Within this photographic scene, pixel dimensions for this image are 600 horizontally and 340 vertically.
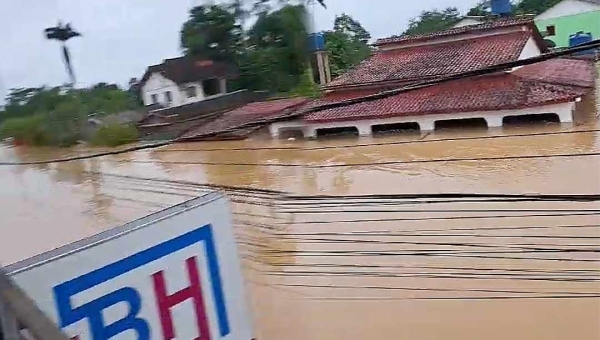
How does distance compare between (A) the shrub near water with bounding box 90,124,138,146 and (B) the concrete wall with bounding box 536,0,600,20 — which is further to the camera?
(B) the concrete wall with bounding box 536,0,600,20

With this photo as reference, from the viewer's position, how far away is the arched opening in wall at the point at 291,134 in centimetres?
861

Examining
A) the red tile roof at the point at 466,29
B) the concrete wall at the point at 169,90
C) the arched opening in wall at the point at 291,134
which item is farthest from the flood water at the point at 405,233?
the concrete wall at the point at 169,90

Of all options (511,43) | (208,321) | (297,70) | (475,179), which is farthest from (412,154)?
(208,321)

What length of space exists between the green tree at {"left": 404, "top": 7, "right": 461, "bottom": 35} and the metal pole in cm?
1023

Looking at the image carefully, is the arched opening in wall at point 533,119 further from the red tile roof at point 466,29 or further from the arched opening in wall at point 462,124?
the red tile roof at point 466,29

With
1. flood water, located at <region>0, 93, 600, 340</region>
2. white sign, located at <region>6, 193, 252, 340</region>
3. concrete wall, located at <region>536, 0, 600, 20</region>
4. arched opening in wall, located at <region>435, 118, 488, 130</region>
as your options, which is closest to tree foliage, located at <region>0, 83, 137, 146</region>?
flood water, located at <region>0, 93, 600, 340</region>

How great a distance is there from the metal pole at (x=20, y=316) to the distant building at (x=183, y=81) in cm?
1057

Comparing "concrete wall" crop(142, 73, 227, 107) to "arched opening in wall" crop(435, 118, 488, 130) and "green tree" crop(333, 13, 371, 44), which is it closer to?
"green tree" crop(333, 13, 371, 44)

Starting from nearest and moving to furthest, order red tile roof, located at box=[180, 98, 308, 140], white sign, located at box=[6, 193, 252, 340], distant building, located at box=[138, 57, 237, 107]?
1. white sign, located at box=[6, 193, 252, 340]
2. red tile roof, located at box=[180, 98, 308, 140]
3. distant building, located at box=[138, 57, 237, 107]

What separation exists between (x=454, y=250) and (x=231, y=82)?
7.74 m

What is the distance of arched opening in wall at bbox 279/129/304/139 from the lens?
28.2 feet

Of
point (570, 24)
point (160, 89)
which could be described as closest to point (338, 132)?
point (160, 89)

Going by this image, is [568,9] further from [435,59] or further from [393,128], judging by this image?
[393,128]

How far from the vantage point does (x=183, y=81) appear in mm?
11484
